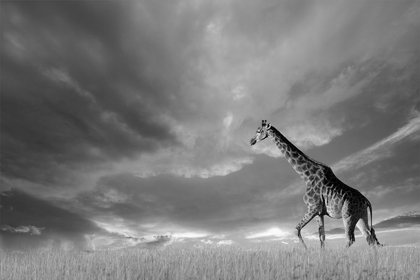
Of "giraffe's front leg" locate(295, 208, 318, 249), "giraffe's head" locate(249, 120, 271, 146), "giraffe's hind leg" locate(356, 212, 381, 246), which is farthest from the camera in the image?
"giraffe's head" locate(249, 120, 271, 146)

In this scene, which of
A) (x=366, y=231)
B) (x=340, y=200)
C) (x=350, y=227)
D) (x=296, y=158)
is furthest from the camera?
(x=296, y=158)

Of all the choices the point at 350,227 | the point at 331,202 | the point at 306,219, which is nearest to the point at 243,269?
the point at 306,219

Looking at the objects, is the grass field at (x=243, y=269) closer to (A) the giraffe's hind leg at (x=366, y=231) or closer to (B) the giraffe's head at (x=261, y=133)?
(A) the giraffe's hind leg at (x=366, y=231)

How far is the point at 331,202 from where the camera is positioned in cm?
1742

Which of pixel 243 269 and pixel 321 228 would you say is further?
pixel 321 228

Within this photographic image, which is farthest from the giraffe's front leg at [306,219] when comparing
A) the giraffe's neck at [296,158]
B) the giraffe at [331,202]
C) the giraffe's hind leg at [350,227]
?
the giraffe's neck at [296,158]

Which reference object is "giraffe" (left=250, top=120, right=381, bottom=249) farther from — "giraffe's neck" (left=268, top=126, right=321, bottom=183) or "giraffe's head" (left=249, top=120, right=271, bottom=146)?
"giraffe's head" (left=249, top=120, right=271, bottom=146)

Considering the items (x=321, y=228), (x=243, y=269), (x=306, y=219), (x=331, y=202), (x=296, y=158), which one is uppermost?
(x=296, y=158)

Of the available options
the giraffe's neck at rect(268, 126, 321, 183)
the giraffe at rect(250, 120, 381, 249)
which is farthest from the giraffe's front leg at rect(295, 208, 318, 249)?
the giraffe's neck at rect(268, 126, 321, 183)

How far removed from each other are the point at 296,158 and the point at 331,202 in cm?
355

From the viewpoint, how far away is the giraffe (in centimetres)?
1708

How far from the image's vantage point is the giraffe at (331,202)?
1708cm

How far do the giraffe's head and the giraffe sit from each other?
3.18 metres

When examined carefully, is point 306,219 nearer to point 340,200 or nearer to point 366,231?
point 340,200
